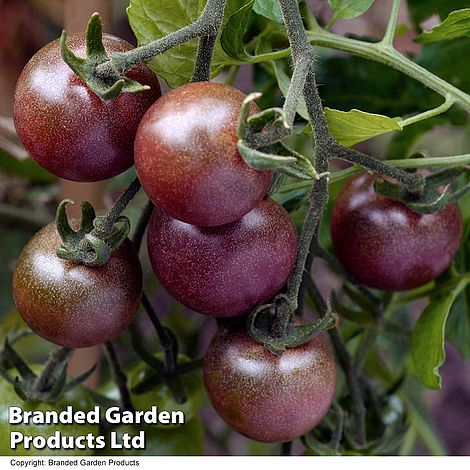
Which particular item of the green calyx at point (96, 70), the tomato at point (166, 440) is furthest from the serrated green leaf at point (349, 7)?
the tomato at point (166, 440)

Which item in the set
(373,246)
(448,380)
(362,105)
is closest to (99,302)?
(373,246)

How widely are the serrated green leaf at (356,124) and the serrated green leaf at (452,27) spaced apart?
0.39 ft

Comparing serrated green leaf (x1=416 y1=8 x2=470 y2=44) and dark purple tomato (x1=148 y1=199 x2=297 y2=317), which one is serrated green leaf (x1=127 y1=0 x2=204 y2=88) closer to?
dark purple tomato (x1=148 y1=199 x2=297 y2=317)

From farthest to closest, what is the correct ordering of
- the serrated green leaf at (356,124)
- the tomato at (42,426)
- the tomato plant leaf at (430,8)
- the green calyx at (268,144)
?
the tomato plant leaf at (430,8), the tomato at (42,426), the serrated green leaf at (356,124), the green calyx at (268,144)

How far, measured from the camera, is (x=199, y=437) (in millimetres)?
614

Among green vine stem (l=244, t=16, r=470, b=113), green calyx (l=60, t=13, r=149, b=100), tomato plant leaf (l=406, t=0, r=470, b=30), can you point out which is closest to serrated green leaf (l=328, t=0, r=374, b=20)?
green vine stem (l=244, t=16, r=470, b=113)

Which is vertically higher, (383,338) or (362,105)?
(362,105)

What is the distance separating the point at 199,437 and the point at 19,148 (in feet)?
1.23

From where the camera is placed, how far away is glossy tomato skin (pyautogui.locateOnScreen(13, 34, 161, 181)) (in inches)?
15.8

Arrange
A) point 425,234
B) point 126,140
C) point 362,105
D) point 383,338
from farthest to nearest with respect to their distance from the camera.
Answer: point 383,338 < point 362,105 < point 425,234 < point 126,140

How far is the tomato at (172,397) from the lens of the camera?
1.93 feet

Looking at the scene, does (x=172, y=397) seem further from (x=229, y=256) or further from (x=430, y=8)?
(x=430, y=8)

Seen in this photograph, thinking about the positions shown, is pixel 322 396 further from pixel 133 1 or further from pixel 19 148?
pixel 19 148

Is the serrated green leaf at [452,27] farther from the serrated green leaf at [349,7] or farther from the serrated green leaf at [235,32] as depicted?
the serrated green leaf at [235,32]
